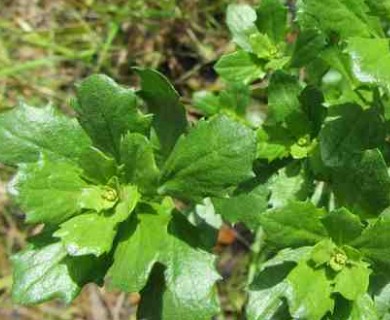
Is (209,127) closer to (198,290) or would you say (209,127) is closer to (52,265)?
(198,290)

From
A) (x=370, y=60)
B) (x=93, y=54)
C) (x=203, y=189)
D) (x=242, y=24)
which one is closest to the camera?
(x=370, y=60)

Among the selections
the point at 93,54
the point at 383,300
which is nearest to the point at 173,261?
the point at 383,300

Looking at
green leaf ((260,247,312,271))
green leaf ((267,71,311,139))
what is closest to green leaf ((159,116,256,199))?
green leaf ((260,247,312,271))

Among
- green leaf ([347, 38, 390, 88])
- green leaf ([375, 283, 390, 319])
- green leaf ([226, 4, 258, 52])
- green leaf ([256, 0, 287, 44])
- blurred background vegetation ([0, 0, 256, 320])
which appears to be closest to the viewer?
green leaf ([347, 38, 390, 88])

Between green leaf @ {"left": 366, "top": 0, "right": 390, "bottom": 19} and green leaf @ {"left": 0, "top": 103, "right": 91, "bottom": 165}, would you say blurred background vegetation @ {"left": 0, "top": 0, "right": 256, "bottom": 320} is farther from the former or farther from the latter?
green leaf @ {"left": 366, "top": 0, "right": 390, "bottom": 19}

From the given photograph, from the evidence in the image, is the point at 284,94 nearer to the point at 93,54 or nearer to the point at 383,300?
the point at 383,300

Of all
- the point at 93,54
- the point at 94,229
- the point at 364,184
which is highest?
the point at 364,184

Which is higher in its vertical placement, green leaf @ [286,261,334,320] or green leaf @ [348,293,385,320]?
green leaf @ [286,261,334,320]
